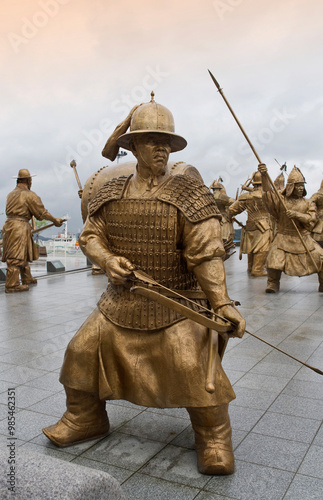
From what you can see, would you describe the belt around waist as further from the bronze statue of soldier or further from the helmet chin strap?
the helmet chin strap

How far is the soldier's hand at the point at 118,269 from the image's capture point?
2.76 metres

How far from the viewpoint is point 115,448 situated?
3.02m

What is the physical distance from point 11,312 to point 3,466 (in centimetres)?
589

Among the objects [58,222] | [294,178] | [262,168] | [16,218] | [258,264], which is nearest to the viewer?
[262,168]

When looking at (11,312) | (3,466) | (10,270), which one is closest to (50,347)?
(11,312)

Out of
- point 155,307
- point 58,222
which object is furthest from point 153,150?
point 58,222

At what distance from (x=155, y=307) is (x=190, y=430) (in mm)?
923

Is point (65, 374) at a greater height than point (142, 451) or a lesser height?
greater

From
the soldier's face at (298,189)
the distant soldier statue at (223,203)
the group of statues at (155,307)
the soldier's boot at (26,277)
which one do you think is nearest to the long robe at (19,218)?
the soldier's boot at (26,277)

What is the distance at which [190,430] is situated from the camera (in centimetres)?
327

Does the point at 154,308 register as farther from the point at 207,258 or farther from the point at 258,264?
the point at 258,264

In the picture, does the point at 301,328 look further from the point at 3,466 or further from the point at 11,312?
the point at 3,466

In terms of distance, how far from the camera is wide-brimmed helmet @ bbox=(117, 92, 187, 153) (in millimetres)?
2871

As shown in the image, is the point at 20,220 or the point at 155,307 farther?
the point at 20,220
